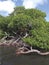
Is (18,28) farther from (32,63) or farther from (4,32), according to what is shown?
(32,63)

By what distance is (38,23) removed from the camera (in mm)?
66938

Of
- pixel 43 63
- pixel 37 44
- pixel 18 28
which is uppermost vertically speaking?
pixel 18 28

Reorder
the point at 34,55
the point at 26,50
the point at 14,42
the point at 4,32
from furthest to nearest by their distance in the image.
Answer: the point at 4,32
the point at 14,42
the point at 26,50
the point at 34,55

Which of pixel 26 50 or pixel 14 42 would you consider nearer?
pixel 26 50

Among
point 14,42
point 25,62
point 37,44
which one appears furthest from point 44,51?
point 14,42

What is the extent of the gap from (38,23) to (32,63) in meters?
25.2

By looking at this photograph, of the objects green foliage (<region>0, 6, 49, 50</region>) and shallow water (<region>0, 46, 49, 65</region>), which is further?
green foliage (<region>0, 6, 49, 50</region>)

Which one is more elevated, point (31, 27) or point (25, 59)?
point (31, 27)

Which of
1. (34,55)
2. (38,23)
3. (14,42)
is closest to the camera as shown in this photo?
(34,55)

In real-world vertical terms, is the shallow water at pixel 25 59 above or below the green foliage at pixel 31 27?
below

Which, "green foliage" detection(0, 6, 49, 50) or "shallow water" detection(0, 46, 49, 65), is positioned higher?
"green foliage" detection(0, 6, 49, 50)

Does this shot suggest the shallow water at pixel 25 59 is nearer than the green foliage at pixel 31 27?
Yes

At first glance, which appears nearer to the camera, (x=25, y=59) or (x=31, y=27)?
(x=25, y=59)

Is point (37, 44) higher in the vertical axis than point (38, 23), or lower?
lower
